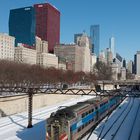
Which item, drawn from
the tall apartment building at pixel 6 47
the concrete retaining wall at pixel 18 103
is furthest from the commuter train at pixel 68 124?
the tall apartment building at pixel 6 47

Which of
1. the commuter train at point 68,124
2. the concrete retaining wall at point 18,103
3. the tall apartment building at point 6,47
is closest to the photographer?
the commuter train at point 68,124

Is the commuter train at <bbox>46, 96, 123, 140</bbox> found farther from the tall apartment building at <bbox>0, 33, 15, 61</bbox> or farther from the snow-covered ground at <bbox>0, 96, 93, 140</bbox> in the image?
the tall apartment building at <bbox>0, 33, 15, 61</bbox>

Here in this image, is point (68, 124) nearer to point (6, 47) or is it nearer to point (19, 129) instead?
point (19, 129)

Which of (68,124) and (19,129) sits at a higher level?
(68,124)

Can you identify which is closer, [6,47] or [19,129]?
[19,129]

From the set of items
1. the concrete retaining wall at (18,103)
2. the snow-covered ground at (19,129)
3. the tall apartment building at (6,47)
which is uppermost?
the tall apartment building at (6,47)

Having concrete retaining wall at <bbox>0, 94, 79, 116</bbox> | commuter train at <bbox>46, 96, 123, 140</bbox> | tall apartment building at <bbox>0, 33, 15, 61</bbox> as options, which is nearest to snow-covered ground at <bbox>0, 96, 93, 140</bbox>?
concrete retaining wall at <bbox>0, 94, 79, 116</bbox>

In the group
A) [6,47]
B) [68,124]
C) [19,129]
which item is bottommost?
[19,129]

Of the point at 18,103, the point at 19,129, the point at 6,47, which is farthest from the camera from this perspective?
the point at 6,47

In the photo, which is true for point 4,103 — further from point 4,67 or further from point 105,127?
point 4,67

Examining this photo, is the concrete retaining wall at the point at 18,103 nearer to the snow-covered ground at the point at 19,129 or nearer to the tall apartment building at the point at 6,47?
the snow-covered ground at the point at 19,129

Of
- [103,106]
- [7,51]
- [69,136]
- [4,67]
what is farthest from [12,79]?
[7,51]

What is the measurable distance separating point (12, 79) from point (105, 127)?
5078cm

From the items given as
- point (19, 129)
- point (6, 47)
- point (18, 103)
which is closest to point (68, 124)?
point (19, 129)
